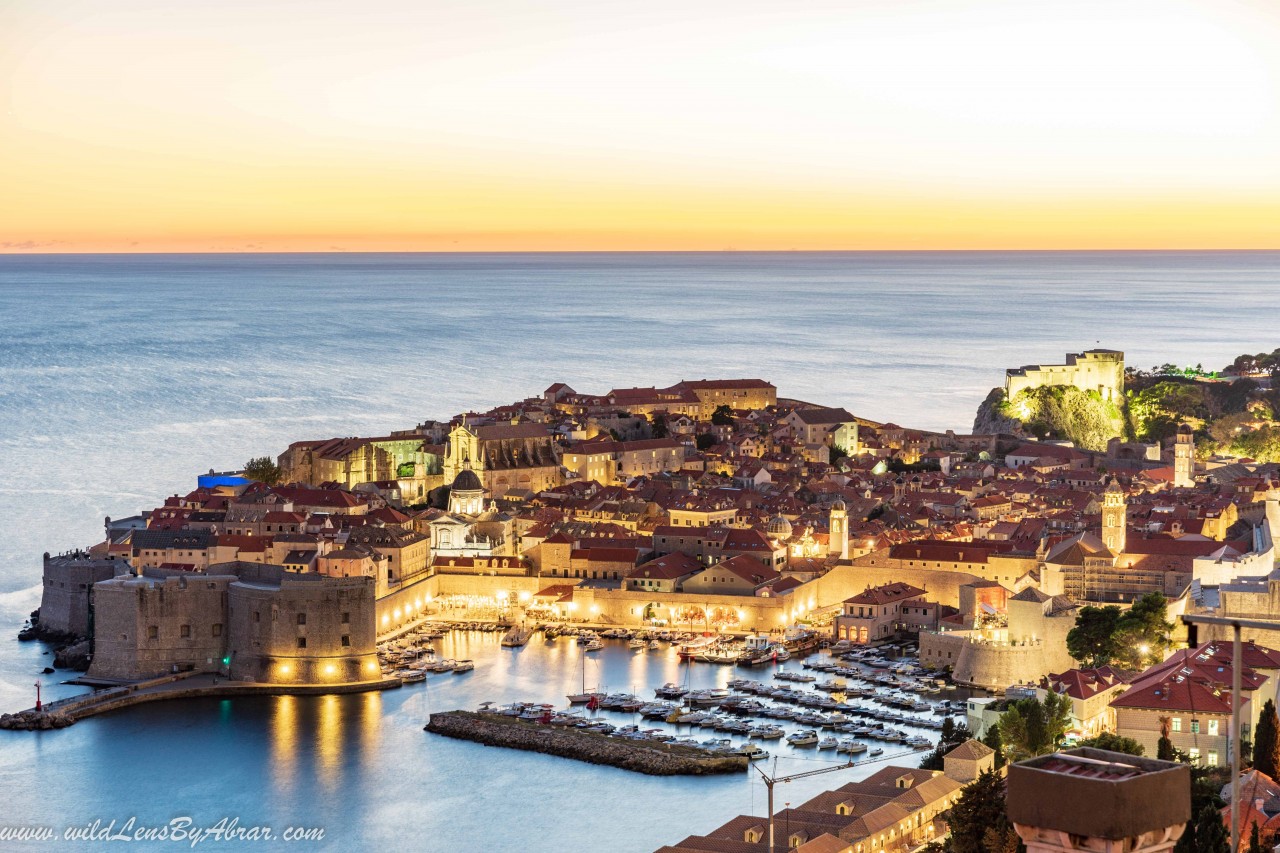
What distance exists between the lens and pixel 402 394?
164 ft

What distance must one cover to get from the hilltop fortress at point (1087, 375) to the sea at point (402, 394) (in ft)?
20.7

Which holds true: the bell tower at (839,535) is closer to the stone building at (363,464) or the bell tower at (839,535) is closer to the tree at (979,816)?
the stone building at (363,464)

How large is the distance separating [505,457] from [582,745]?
48.2ft

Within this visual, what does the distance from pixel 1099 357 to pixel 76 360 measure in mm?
35624

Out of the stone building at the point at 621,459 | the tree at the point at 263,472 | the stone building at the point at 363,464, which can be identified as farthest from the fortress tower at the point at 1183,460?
the tree at the point at 263,472

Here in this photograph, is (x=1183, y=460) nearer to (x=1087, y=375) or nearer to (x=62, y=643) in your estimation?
(x=1087, y=375)

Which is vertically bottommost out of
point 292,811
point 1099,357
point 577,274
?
point 292,811

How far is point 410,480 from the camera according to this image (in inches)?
1180

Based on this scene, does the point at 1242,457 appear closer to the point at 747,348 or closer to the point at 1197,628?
the point at 1197,628

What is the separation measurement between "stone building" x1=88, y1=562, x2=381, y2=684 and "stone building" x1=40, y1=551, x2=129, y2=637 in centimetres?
155

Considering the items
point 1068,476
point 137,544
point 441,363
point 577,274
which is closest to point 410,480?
point 137,544

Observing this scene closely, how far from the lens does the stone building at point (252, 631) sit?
Result: 19.2 metres

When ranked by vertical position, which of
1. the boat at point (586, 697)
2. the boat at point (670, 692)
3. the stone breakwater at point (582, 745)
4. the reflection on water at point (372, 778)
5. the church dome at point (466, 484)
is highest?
the church dome at point (466, 484)

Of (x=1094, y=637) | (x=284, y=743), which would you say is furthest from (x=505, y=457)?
(x=1094, y=637)
